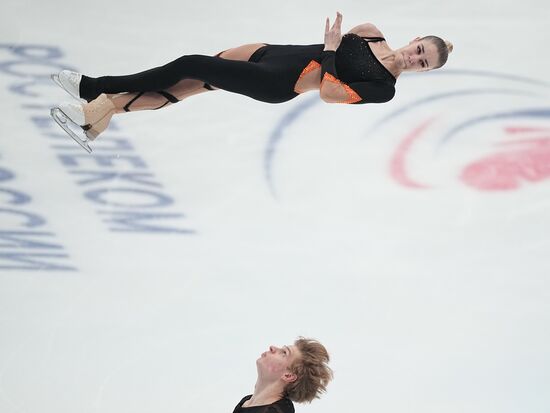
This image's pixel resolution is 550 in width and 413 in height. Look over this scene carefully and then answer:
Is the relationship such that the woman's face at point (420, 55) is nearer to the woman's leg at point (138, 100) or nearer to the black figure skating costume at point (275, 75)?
the black figure skating costume at point (275, 75)

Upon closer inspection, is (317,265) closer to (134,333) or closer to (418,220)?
(418,220)

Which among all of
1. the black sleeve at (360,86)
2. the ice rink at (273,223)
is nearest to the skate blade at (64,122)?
the black sleeve at (360,86)

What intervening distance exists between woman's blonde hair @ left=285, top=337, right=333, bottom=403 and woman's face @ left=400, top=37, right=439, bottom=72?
1414mm

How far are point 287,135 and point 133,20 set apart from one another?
1.48 meters

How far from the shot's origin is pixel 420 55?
4727 mm

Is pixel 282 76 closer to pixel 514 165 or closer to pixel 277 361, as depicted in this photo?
pixel 277 361

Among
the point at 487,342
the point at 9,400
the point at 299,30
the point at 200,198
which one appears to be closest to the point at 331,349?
the point at 487,342

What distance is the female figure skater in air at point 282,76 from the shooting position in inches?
186

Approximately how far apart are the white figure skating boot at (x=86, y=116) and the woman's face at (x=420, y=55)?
1.46 metres

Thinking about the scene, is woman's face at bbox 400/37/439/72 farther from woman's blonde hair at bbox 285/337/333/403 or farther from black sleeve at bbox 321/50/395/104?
woman's blonde hair at bbox 285/337/333/403

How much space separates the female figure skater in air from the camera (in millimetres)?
4734

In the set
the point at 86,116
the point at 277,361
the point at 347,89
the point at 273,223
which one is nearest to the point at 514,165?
the point at 273,223

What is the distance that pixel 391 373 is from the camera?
19.6 feet

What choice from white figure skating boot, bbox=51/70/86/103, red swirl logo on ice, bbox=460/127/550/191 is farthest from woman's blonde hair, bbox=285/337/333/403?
red swirl logo on ice, bbox=460/127/550/191
